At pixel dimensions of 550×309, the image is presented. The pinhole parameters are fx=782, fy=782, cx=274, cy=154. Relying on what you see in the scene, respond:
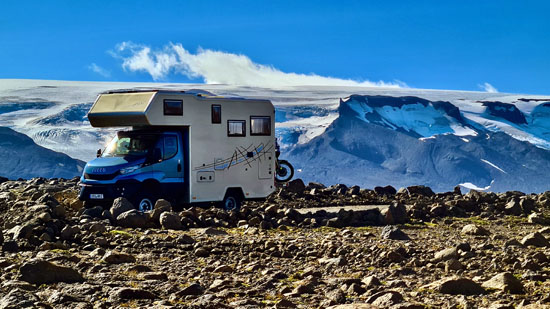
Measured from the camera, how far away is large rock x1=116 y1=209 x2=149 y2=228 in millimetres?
16547

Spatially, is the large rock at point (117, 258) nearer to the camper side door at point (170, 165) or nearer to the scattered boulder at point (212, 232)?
the scattered boulder at point (212, 232)

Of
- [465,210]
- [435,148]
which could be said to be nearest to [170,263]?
[465,210]

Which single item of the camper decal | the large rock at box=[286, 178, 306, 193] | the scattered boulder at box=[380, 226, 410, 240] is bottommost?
the scattered boulder at box=[380, 226, 410, 240]

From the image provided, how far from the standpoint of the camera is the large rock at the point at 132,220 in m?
16.5

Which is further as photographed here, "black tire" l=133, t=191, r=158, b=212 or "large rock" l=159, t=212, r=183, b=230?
"black tire" l=133, t=191, r=158, b=212

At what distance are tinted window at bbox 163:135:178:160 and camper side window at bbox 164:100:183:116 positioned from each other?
622 mm

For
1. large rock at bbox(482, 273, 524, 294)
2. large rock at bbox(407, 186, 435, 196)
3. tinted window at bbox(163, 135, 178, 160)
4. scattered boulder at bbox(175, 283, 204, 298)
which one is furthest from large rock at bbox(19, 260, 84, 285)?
large rock at bbox(407, 186, 435, 196)

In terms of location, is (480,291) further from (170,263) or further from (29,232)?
(29,232)

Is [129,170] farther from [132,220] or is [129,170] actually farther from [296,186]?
[296,186]

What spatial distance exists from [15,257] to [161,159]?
28.1ft

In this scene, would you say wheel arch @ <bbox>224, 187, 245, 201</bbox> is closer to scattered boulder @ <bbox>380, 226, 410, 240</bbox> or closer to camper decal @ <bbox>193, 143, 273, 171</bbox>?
camper decal @ <bbox>193, 143, 273, 171</bbox>

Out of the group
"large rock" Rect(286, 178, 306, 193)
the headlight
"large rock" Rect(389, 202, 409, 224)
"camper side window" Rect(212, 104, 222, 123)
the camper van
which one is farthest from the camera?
"large rock" Rect(286, 178, 306, 193)

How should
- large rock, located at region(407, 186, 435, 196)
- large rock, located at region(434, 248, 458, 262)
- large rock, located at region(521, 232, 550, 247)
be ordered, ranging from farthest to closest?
large rock, located at region(407, 186, 435, 196), large rock, located at region(521, 232, 550, 247), large rock, located at region(434, 248, 458, 262)

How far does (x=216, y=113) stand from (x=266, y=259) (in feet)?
32.1
